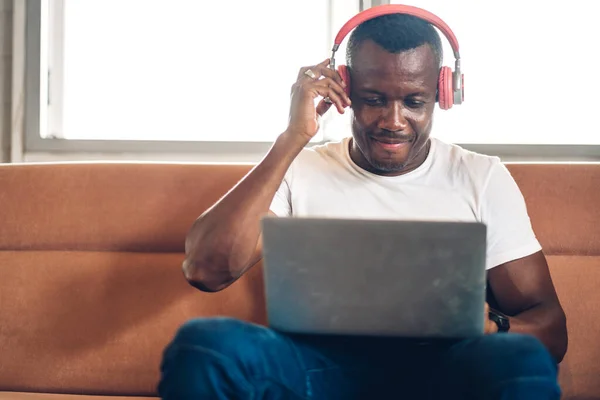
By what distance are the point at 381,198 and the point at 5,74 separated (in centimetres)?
124

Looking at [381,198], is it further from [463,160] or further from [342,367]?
[342,367]

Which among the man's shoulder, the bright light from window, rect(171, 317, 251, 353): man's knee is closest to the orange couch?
the man's shoulder

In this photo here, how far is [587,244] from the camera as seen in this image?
153cm

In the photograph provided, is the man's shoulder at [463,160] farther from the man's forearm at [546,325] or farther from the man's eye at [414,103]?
the man's forearm at [546,325]

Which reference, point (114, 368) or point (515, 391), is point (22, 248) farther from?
point (515, 391)

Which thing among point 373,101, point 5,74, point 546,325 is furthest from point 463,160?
point 5,74

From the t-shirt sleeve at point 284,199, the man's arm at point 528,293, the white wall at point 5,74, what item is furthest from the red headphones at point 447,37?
the white wall at point 5,74

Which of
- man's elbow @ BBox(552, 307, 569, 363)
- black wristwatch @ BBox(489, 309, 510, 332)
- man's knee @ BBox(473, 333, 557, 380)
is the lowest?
man's elbow @ BBox(552, 307, 569, 363)

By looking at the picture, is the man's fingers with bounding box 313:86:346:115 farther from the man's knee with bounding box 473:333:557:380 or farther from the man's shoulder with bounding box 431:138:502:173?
the man's knee with bounding box 473:333:557:380

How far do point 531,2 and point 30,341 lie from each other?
160 cm

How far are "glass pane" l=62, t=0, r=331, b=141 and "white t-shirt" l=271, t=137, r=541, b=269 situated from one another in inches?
22.3

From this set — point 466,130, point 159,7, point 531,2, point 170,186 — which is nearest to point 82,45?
point 159,7

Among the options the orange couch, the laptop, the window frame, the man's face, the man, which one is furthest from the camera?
the window frame

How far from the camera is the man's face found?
138 cm
